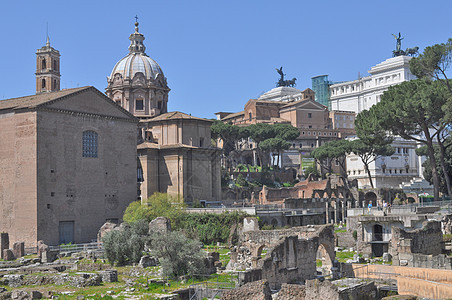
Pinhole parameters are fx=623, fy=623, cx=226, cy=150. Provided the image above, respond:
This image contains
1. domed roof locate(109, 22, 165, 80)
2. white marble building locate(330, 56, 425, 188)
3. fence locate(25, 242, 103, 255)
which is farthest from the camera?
white marble building locate(330, 56, 425, 188)

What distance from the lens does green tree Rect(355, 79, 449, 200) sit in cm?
4394

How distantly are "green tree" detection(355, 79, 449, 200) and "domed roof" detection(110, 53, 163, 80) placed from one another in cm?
2537

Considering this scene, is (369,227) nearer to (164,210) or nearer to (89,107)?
(164,210)

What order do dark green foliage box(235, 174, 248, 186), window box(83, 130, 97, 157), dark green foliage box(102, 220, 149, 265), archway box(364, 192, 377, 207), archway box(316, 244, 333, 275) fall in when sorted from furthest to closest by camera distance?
1. dark green foliage box(235, 174, 248, 186)
2. archway box(364, 192, 377, 207)
3. window box(83, 130, 97, 157)
4. dark green foliage box(102, 220, 149, 265)
5. archway box(316, 244, 333, 275)

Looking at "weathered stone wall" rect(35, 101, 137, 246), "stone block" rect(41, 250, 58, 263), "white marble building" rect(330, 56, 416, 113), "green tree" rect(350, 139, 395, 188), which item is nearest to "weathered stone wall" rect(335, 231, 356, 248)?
"stone block" rect(41, 250, 58, 263)

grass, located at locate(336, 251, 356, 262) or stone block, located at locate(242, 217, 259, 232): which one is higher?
stone block, located at locate(242, 217, 259, 232)

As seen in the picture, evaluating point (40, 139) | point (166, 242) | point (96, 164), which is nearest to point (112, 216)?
point (96, 164)

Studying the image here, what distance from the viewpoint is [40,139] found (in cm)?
4550

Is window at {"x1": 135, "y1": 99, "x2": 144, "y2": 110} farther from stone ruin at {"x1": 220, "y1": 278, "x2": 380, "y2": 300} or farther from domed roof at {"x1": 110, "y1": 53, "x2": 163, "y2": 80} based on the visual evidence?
stone ruin at {"x1": 220, "y1": 278, "x2": 380, "y2": 300}

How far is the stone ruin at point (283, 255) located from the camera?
965 inches

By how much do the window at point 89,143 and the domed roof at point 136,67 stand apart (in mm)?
15327

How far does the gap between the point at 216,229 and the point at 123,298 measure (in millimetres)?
21541

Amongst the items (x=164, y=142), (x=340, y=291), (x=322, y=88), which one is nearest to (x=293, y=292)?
(x=340, y=291)

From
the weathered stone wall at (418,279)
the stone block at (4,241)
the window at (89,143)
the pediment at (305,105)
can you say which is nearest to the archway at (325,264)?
the weathered stone wall at (418,279)
